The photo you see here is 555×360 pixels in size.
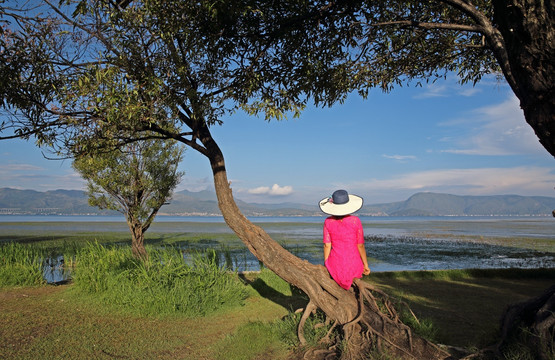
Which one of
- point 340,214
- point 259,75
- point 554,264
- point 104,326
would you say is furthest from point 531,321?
point 554,264

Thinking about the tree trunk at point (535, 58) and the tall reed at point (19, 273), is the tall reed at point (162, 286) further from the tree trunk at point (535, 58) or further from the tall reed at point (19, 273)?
the tree trunk at point (535, 58)

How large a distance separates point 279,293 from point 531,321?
18.4ft

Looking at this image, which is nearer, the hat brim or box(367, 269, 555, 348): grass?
the hat brim

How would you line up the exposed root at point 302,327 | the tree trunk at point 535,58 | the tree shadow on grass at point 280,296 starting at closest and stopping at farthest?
the tree trunk at point 535,58 → the exposed root at point 302,327 → the tree shadow on grass at point 280,296

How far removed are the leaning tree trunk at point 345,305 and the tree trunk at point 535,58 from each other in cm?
290

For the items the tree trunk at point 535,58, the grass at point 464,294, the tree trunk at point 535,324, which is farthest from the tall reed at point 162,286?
the tree trunk at point 535,58

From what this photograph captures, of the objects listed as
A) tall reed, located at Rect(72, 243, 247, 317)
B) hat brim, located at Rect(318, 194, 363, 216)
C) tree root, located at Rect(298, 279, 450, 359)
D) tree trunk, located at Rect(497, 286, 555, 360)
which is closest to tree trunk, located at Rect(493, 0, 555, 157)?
tree trunk, located at Rect(497, 286, 555, 360)

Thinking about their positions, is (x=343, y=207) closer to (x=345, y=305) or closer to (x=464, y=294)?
(x=345, y=305)

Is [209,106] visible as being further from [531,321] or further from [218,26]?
[531,321]

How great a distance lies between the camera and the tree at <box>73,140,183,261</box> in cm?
1371

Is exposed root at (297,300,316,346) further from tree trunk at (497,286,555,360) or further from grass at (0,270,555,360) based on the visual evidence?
tree trunk at (497,286,555,360)

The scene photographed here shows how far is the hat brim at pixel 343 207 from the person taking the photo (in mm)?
5577

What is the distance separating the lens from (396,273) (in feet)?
39.1

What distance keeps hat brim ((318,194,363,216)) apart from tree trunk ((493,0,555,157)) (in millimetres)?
2263
